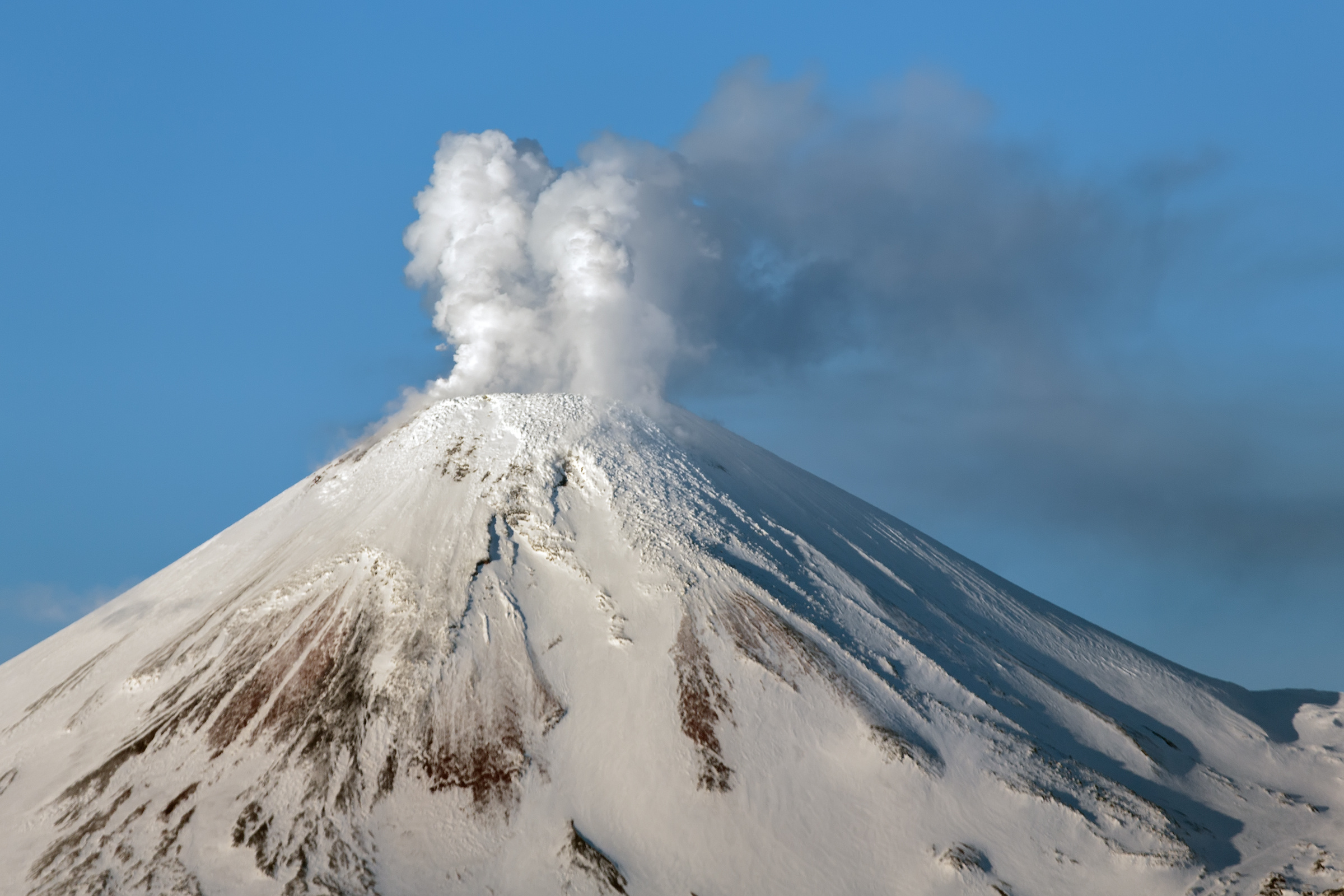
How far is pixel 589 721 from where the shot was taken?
6856cm

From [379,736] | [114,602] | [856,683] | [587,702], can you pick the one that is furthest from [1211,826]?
[114,602]

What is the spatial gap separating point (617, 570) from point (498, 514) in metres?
11.2

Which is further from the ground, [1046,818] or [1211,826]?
[1211,826]

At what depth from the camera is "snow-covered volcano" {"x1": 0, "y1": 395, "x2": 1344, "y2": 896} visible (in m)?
61.1

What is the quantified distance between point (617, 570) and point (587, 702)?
12459 millimetres

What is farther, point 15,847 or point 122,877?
point 15,847

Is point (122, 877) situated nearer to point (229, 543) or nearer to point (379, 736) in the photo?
point (379, 736)

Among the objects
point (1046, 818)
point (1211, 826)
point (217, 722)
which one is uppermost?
point (1211, 826)

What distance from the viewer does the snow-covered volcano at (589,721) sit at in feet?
200

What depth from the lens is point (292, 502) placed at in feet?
314

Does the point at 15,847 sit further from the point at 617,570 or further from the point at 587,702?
the point at 617,570

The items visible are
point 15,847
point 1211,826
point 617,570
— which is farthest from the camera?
point 617,570

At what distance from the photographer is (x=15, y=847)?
2489 inches

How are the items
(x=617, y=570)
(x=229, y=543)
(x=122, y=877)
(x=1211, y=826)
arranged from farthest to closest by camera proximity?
(x=229, y=543), (x=617, y=570), (x=1211, y=826), (x=122, y=877)
